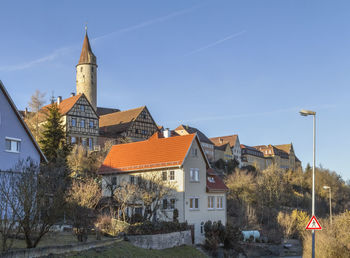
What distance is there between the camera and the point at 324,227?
30.9 m

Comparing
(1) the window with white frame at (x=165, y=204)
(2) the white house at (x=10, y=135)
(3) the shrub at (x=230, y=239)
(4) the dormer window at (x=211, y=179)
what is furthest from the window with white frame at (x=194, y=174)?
(2) the white house at (x=10, y=135)

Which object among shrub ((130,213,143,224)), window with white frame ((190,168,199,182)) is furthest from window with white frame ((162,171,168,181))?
shrub ((130,213,143,224))

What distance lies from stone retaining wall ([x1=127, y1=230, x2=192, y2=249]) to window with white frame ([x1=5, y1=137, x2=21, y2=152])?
32.1ft

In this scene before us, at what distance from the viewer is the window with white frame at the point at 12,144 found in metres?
31.7

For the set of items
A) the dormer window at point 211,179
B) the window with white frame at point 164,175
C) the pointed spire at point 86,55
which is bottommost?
the dormer window at point 211,179

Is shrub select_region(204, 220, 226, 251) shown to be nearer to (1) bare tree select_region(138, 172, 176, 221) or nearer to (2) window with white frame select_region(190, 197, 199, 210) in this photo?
(2) window with white frame select_region(190, 197, 199, 210)

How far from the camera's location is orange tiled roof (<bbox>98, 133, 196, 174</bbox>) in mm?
45375

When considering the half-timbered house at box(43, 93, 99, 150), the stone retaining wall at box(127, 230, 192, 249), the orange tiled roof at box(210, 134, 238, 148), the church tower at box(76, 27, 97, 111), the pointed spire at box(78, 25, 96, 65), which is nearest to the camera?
the stone retaining wall at box(127, 230, 192, 249)

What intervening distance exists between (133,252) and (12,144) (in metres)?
11.0

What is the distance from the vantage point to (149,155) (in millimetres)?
47656

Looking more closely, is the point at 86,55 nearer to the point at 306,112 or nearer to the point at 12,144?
the point at 12,144

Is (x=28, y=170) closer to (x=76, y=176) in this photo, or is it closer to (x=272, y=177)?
(x=76, y=176)

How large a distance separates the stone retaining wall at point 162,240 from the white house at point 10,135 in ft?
30.9

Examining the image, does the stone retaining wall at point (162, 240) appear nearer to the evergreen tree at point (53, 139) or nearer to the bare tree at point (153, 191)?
the bare tree at point (153, 191)
